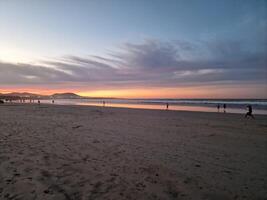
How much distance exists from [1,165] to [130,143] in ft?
16.7

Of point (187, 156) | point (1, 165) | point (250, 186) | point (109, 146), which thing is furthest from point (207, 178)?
point (1, 165)

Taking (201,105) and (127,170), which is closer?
(127,170)

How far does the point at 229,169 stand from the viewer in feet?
21.6

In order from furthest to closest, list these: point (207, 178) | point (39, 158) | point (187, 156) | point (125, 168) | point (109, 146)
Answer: point (109, 146) < point (187, 156) < point (39, 158) < point (125, 168) < point (207, 178)

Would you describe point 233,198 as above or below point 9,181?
below

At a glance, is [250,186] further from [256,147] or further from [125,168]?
[256,147]

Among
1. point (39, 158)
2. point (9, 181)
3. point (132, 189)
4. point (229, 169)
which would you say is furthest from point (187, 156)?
point (9, 181)

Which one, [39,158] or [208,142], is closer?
[39,158]

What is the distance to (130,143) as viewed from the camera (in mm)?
9711

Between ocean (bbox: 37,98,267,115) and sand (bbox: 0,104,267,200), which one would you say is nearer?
sand (bbox: 0,104,267,200)

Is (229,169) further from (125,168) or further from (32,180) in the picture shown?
(32,180)

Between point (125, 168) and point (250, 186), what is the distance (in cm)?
325

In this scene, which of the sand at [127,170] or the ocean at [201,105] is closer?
the sand at [127,170]

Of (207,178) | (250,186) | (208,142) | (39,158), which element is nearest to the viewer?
(250,186)
